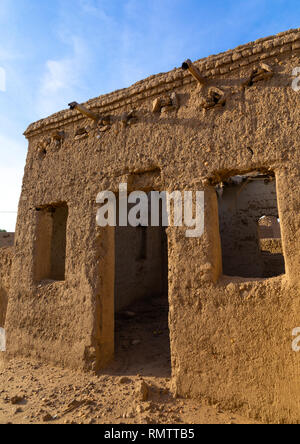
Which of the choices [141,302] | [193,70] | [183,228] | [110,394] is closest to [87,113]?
[193,70]

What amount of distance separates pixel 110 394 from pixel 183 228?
201cm

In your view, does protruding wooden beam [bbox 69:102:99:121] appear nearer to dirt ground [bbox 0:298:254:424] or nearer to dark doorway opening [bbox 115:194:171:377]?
dark doorway opening [bbox 115:194:171:377]

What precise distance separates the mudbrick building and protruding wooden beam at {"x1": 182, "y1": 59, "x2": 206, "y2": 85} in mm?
15

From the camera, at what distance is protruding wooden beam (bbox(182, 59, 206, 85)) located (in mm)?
3064

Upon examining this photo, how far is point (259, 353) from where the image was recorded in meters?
2.62

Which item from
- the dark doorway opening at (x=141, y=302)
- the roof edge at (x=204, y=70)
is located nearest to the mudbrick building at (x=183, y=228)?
the roof edge at (x=204, y=70)

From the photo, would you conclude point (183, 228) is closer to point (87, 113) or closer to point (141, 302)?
point (87, 113)

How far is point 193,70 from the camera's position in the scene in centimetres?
320

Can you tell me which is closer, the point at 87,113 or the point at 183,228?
the point at 183,228

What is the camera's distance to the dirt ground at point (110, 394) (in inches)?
106

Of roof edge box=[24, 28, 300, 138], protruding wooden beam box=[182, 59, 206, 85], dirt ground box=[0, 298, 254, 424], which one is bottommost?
dirt ground box=[0, 298, 254, 424]

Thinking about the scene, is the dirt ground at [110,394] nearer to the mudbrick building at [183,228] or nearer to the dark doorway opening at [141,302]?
the dark doorway opening at [141,302]

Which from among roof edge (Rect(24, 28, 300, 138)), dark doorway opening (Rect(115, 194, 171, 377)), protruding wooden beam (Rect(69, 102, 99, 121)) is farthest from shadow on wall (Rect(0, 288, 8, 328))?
protruding wooden beam (Rect(69, 102, 99, 121))

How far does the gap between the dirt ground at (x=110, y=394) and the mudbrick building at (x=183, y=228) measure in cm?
17
